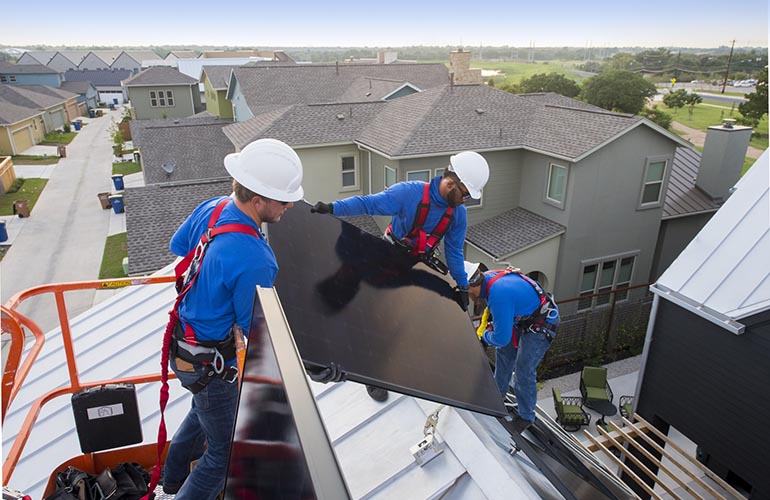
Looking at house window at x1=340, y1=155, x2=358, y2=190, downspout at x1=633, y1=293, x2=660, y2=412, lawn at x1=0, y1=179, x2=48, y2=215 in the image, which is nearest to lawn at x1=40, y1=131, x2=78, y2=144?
lawn at x1=0, y1=179, x2=48, y2=215

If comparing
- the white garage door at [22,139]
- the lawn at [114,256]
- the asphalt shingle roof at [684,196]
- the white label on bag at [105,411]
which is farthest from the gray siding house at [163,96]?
the white label on bag at [105,411]

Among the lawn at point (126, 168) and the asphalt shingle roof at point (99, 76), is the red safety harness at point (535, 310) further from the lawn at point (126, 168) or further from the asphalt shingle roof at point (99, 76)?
the asphalt shingle roof at point (99, 76)

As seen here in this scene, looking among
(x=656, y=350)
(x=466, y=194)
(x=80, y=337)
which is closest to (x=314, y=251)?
(x=466, y=194)

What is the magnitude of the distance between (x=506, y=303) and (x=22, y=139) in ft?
219

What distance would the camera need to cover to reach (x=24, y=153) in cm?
5547

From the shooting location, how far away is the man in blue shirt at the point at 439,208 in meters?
6.31

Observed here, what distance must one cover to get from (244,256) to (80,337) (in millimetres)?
6132

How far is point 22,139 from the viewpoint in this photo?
5619cm

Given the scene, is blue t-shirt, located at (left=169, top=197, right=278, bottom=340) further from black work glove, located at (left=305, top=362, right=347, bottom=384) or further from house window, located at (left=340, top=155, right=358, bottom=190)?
house window, located at (left=340, top=155, right=358, bottom=190)

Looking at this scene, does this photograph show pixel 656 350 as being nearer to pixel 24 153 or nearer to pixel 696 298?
pixel 696 298

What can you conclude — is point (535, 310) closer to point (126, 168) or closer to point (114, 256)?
point (114, 256)

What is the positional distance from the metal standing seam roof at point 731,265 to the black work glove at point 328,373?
8166 mm

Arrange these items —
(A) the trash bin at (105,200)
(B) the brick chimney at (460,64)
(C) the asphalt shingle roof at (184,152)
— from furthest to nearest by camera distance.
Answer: (A) the trash bin at (105,200)
(B) the brick chimney at (460,64)
(C) the asphalt shingle roof at (184,152)

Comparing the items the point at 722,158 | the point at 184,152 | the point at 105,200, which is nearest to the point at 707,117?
the point at 722,158
